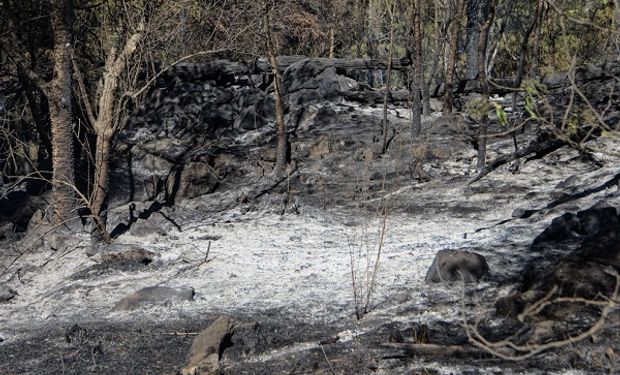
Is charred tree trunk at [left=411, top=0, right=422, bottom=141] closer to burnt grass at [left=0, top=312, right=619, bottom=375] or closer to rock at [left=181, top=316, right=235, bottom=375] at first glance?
burnt grass at [left=0, top=312, right=619, bottom=375]

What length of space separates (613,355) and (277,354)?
7.04 ft

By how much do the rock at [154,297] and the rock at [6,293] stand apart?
1.46 m

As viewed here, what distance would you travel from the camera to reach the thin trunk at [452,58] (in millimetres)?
11891

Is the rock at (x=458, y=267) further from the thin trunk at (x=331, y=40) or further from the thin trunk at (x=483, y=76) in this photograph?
the thin trunk at (x=331, y=40)

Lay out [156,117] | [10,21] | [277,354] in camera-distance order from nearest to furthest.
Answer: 1. [277,354]
2. [10,21]
3. [156,117]

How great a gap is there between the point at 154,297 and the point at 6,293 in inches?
71.8

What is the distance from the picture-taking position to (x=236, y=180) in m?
11.2

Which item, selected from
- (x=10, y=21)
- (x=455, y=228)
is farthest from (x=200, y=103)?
(x=455, y=228)

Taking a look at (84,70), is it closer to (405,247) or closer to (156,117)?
(156,117)

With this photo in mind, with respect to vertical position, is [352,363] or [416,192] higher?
[352,363]

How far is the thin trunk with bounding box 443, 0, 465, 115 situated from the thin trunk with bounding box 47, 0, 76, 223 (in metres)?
6.43

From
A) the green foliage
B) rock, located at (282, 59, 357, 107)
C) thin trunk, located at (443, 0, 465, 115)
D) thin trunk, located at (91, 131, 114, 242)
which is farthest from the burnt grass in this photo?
rock, located at (282, 59, 357, 107)

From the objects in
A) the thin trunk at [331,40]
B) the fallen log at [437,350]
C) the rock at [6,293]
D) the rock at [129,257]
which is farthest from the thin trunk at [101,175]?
the thin trunk at [331,40]

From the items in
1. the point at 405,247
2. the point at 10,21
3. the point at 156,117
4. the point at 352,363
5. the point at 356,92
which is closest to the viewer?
the point at 352,363
